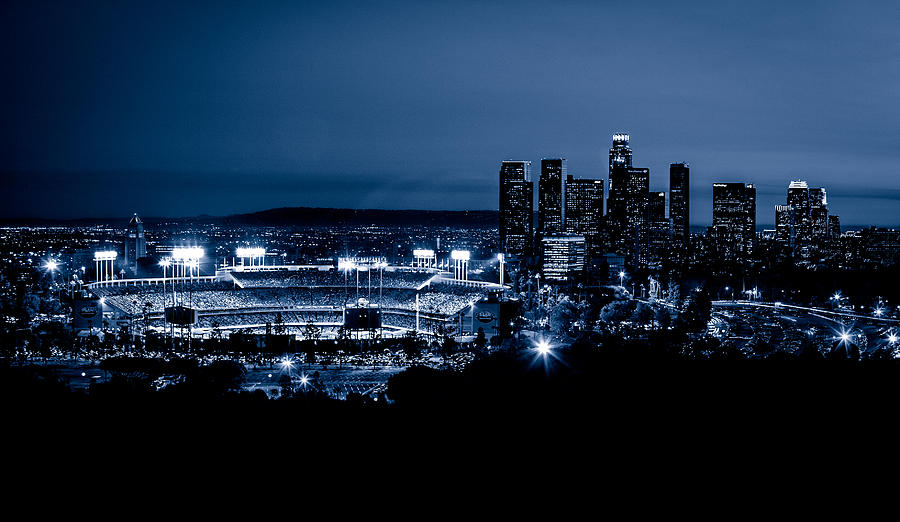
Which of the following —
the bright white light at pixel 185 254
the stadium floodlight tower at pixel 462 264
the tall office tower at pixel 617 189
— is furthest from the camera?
the tall office tower at pixel 617 189

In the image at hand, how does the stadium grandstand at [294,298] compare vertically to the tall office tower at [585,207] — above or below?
below

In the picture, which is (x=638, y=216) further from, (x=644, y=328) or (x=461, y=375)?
(x=461, y=375)

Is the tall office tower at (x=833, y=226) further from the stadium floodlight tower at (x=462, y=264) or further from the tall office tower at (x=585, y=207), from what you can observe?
the stadium floodlight tower at (x=462, y=264)

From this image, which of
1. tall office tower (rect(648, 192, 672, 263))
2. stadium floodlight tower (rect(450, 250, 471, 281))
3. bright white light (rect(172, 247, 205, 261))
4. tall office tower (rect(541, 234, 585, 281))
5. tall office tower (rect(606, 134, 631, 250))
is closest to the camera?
bright white light (rect(172, 247, 205, 261))

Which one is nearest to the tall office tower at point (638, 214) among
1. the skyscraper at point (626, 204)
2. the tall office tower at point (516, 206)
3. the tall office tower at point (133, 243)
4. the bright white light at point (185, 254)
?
the skyscraper at point (626, 204)

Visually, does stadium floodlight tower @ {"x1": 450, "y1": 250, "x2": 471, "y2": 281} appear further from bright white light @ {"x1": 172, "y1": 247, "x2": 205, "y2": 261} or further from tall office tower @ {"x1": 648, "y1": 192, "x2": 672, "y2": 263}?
tall office tower @ {"x1": 648, "y1": 192, "x2": 672, "y2": 263}

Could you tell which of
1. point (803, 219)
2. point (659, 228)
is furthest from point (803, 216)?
point (659, 228)

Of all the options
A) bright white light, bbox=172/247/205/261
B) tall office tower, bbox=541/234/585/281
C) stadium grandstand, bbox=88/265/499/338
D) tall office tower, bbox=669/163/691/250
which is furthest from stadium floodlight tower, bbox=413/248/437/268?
tall office tower, bbox=669/163/691/250
